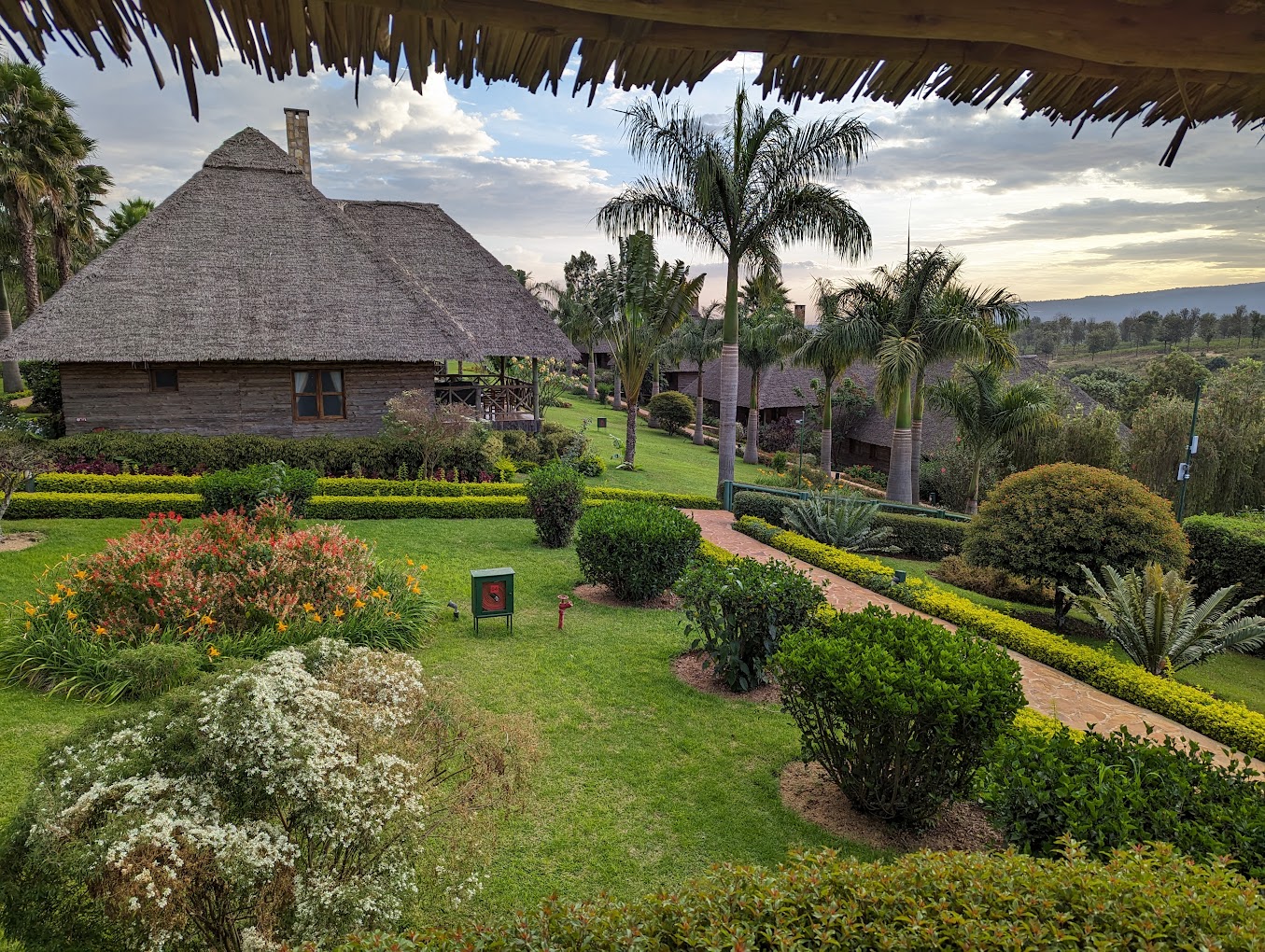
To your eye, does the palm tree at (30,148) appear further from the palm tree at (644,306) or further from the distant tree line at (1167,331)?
the distant tree line at (1167,331)

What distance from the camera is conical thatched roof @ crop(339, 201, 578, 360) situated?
20688 mm

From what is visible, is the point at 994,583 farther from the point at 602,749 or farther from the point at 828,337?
the point at 602,749

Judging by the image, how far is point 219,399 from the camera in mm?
17531

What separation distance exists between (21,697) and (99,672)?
619mm

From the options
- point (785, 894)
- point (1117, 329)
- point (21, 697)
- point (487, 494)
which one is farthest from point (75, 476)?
point (1117, 329)

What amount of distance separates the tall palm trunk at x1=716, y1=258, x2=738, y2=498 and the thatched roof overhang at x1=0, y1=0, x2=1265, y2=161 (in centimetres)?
1407

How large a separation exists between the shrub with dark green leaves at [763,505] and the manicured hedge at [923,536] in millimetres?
2087

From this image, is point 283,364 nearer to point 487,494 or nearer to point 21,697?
point 487,494

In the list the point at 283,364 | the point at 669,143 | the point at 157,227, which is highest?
the point at 669,143

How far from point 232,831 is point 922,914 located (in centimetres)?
297

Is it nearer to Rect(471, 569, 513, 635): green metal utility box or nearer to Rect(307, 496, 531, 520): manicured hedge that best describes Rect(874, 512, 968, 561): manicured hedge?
Rect(307, 496, 531, 520): manicured hedge

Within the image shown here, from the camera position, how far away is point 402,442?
16.7 metres

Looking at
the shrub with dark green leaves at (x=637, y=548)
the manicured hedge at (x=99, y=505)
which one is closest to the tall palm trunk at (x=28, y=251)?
the manicured hedge at (x=99, y=505)

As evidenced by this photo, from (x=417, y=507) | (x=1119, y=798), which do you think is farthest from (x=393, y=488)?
(x=1119, y=798)
